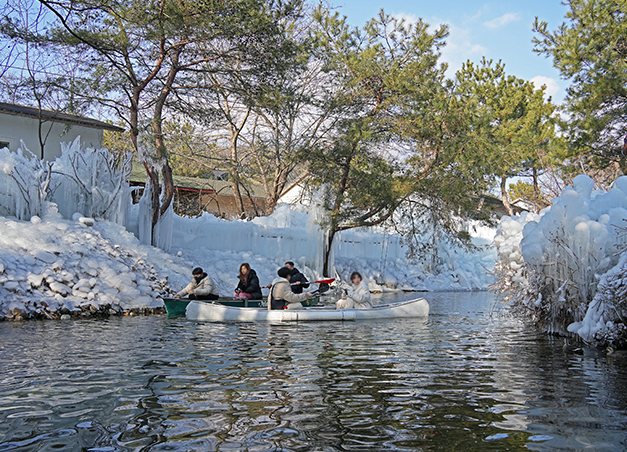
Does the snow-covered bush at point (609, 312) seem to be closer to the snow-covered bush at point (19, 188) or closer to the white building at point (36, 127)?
the snow-covered bush at point (19, 188)

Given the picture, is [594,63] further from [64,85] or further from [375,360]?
[64,85]

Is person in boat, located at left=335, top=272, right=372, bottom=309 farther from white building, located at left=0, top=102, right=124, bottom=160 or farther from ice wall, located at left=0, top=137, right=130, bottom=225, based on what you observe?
white building, located at left=0, top=102, right=124, bottom=160

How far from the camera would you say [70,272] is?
14.6 meters

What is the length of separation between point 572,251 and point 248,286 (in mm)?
8765

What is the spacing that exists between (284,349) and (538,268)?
4.89 meters

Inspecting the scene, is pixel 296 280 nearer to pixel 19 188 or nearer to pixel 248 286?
pixel 248 286

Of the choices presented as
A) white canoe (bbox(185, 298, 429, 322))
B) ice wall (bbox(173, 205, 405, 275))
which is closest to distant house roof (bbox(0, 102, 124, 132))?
ice wall (bbox(173, 205, 405, 275))

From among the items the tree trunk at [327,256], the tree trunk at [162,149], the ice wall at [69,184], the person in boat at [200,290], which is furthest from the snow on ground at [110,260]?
the tree trunk at [162,149]

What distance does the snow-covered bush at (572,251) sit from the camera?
9.48 metres

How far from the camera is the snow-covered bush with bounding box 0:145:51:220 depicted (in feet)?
53.3

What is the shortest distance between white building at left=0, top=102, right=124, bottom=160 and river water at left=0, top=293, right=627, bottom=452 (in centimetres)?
1417

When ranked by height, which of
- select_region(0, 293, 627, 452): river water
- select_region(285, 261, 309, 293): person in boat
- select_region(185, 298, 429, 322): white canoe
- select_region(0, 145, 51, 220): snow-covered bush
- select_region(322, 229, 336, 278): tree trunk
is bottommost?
select_region(0, 293, 627, 452): river water

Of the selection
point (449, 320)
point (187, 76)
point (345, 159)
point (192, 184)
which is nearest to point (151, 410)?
point (449, 320)

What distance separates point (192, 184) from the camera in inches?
1427
